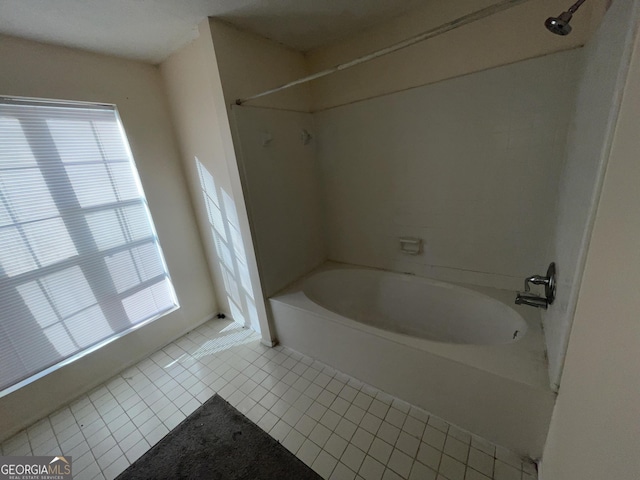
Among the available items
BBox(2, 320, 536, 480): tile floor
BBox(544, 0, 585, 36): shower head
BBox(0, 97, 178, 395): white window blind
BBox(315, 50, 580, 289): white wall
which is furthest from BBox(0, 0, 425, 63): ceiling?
BBox(2, 320, 536, 480): tile floor

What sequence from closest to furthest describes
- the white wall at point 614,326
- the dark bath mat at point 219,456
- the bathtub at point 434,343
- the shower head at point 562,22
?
the white wall at point 614,326 → the shower head at point 562,22 → the bathtub at point 434,343 → the dark bath mat at point 219,456

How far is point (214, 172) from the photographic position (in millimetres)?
1914

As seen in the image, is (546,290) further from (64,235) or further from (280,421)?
(64,235)

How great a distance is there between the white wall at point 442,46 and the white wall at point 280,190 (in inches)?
18.0

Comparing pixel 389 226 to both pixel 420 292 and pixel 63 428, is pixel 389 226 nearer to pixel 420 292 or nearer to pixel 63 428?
pixel 420 292

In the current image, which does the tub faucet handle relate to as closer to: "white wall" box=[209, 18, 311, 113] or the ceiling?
the ceiling

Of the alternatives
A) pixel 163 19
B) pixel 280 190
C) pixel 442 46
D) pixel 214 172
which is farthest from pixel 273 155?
pixel 442 46

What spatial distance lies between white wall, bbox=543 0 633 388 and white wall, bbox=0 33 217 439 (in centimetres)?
252

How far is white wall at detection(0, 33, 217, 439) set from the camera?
141 cm

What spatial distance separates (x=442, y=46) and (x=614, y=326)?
1653mm

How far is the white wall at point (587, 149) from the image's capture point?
625 millimetres

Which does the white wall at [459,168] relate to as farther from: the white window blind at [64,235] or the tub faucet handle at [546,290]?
the white window blind at [64,235]

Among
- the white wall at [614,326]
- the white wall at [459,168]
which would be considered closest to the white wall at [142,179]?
the white wall at [459,168]

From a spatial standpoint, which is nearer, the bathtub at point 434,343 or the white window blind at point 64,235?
the bathtub at point 434,343
